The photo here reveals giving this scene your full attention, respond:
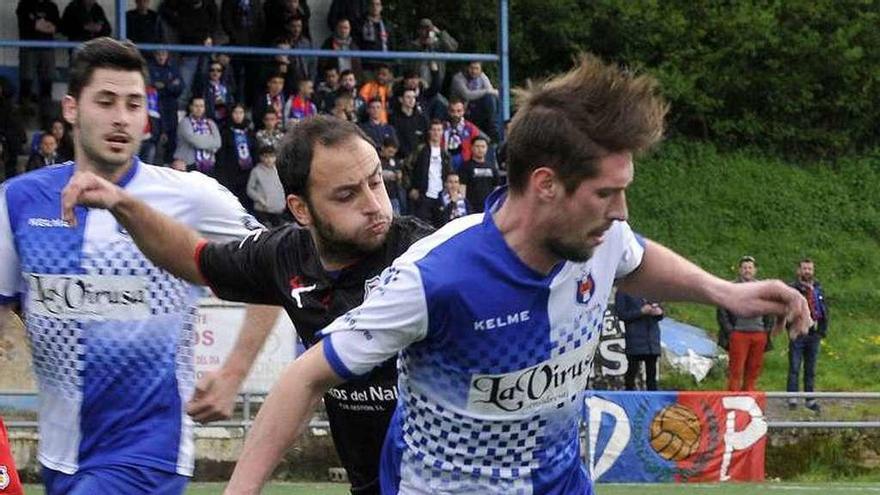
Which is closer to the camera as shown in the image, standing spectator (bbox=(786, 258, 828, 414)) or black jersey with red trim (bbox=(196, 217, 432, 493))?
black jersey with red trim (bbox=(196, 217, 432, 493))

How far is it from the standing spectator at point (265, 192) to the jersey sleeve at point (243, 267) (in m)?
13.3

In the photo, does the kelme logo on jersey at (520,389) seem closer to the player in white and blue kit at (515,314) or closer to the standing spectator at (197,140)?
the player in white and blue kit at (515,314)

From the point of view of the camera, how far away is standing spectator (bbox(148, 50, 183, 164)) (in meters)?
19.8

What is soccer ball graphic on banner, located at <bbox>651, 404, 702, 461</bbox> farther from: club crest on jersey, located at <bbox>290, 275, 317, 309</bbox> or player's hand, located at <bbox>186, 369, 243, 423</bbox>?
club crest on jersey, located at <bbox>290, 275, 317, 309</bbox>

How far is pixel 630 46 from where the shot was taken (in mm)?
34594

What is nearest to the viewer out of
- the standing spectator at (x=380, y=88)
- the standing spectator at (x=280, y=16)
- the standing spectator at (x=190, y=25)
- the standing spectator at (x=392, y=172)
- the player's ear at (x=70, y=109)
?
the player's ear at (x=70, y=109)

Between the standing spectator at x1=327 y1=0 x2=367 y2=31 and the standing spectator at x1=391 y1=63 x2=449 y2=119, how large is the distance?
3.68 ft

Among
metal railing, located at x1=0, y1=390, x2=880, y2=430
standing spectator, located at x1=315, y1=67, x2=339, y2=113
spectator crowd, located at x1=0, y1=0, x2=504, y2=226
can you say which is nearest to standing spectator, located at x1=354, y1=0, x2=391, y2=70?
spectator crowd, located at x1=0, y1=0, x2=504, y2=226

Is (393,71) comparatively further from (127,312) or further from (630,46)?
(127,312)

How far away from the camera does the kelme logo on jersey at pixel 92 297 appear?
19.9ft

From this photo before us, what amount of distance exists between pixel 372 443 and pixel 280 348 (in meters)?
11.7

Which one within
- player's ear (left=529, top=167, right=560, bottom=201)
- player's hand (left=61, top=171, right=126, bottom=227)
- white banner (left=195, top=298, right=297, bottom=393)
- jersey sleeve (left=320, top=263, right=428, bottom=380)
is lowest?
white banner (left=195, top=298, right=297, bottom=393)

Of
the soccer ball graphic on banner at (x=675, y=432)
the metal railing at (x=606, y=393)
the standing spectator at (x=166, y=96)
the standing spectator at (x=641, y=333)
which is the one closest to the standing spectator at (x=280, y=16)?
the standing spectator at (x=166, y=96)

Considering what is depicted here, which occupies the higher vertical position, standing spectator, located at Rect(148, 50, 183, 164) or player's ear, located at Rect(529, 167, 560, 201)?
player's ear, located at Rect(529, 167, 560, 201)
